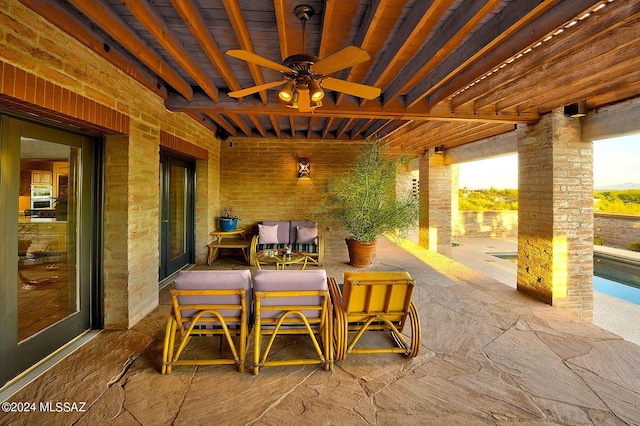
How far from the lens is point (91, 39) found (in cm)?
239

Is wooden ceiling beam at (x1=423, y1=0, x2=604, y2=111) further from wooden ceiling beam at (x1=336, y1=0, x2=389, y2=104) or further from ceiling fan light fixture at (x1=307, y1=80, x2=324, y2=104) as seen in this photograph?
ceiling fan light fixture at (x1=307, y1=80, x2=324, y2=104)

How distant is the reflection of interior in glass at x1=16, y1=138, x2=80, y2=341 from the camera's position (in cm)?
237

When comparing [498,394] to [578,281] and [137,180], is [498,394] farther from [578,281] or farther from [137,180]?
[137,180]

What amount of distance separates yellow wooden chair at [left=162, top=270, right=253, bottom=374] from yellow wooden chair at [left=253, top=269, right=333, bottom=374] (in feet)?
0.40

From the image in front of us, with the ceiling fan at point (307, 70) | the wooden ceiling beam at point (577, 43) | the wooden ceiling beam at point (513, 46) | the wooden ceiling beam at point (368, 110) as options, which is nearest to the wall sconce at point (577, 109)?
the wooden ceiling beam at point (368, 110)

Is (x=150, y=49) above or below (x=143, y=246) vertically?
above

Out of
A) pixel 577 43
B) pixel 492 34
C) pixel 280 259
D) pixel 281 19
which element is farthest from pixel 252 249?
pixel 577 43

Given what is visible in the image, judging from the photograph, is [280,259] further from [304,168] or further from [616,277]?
[616,277]

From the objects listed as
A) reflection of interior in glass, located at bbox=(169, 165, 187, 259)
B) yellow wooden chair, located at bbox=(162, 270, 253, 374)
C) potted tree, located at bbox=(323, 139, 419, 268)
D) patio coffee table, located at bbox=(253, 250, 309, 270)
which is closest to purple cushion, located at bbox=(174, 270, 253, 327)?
yellow wooden chair, located at bbox=(162, 270, 253, 374)

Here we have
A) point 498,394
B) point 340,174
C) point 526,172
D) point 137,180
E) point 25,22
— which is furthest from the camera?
point 340,174

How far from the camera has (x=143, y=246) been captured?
11.2 ft

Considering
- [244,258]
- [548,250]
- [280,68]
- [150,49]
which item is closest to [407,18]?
[280,68]

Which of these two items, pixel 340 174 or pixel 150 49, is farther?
pixel 340 174

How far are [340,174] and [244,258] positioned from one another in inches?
116
